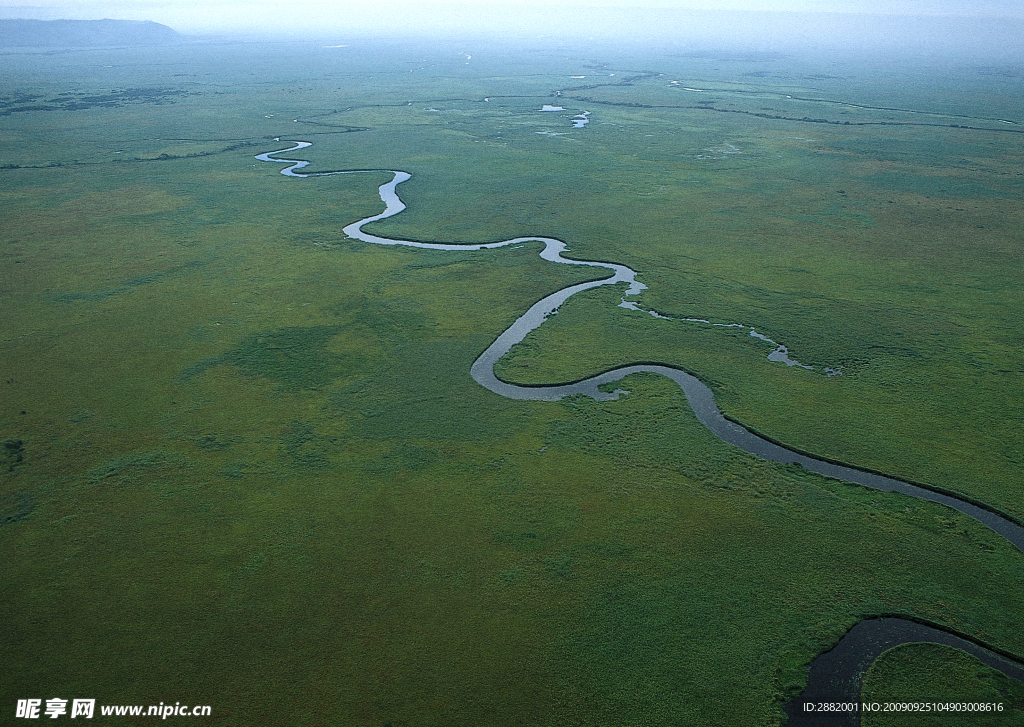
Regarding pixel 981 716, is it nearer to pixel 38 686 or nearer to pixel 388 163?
pixel 38 686

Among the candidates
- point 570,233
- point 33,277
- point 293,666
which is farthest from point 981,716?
point 33,277

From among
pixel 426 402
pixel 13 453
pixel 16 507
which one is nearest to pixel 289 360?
pixel 426 402

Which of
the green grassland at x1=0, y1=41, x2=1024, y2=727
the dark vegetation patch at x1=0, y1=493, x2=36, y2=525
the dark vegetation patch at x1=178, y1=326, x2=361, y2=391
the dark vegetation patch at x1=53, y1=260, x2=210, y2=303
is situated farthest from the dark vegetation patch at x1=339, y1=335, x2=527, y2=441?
the dark vegetation patch at x1=53, y1=260, x2=210, y2=303

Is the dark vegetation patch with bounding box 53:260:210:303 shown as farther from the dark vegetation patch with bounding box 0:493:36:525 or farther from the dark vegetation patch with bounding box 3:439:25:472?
the dark vegetation patch with bounding box 0:493:36:525

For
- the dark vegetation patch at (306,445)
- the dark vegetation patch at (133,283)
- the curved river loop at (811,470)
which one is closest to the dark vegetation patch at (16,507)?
the dark vegetation patch at (306,445)

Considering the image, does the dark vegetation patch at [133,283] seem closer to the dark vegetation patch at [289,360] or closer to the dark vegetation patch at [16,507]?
the dark vegetation patch at [289,360]
